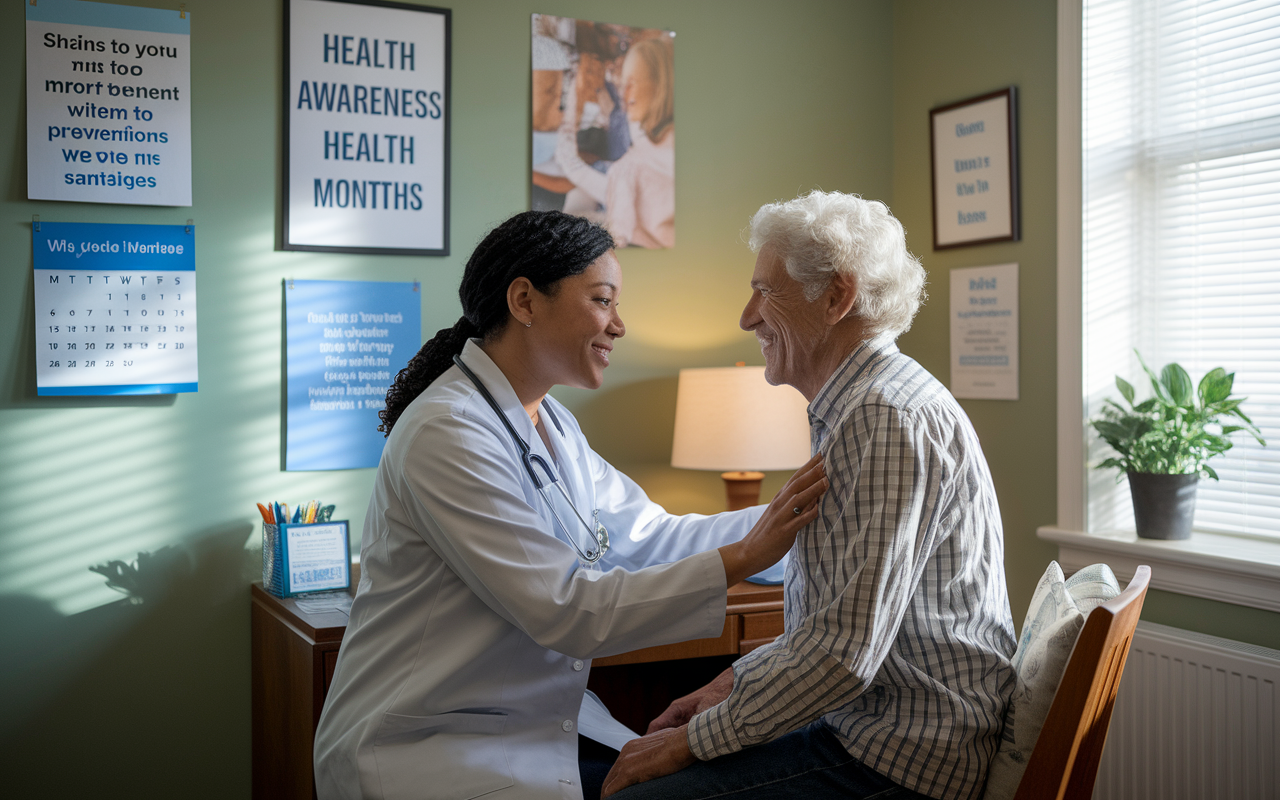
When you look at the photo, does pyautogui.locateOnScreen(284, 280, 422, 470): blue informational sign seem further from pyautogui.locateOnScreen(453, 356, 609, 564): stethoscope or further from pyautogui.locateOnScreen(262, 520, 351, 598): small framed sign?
pyautogui.locateOnScreen(453, 356, 609, 564): stethoscope

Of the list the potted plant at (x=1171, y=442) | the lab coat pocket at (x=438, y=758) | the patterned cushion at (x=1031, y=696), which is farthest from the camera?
the potted plant at (x=1171, y=442)

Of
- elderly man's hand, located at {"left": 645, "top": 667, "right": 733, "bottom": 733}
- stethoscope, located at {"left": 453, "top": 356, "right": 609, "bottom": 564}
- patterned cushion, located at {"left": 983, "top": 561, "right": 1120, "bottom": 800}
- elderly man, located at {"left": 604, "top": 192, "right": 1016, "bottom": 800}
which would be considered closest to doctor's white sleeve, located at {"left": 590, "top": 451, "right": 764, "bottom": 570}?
stethoscope, located at {"left": 453, "top": 356, "right": 609, "bottom": 564}

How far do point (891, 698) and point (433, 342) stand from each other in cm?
102

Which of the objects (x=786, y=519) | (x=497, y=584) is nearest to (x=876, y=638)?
(x=786, y=519)

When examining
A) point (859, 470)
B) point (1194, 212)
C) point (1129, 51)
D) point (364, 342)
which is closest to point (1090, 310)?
point (1194, 212)

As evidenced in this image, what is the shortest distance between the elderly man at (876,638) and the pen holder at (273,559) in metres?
1.16

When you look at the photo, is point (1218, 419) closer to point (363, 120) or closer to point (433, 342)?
point (433, 342)

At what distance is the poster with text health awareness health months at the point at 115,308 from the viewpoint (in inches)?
86.3

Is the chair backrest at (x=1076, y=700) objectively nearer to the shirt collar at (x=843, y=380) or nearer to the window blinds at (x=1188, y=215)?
the shirt collar at (x=843, y=380)

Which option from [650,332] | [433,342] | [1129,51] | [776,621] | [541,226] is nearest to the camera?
[541,226]

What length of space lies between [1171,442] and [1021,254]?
2.32 feet

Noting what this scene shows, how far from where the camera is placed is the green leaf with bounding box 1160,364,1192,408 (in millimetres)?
2355

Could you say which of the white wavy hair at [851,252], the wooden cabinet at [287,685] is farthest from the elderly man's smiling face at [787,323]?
the wooden cabinet at [287,685]

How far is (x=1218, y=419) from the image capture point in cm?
244
